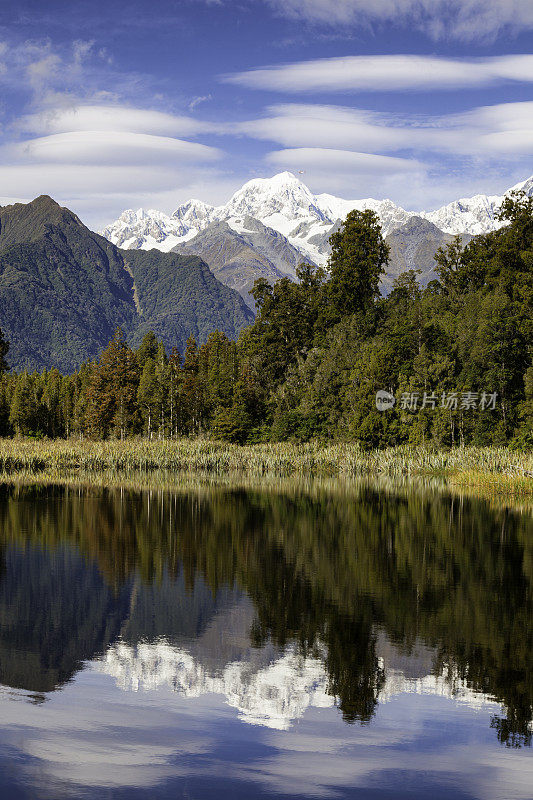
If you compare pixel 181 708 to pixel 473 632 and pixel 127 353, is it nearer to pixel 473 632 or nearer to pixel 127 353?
pixel 473 632

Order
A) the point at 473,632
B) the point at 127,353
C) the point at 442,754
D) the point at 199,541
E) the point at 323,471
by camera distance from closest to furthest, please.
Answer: the point at 442,754, the point at 473,632, the point at 199,541, the point at 323,471, the point at 127,353

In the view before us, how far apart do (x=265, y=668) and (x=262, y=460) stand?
6538 centimetres

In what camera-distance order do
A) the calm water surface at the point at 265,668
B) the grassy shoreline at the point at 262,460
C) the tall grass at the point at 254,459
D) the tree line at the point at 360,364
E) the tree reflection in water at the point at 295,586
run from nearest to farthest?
the calm water surface at the point at 265,668 → the tree reflection in water at the point at 295,586 → the grassy shoreline at the point at 262,460 → the tall grass at the point at 254,459 → the tree line at the point at 360,364

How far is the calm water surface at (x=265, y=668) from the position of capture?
1205 cm

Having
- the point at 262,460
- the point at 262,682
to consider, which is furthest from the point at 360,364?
the point at 262,682

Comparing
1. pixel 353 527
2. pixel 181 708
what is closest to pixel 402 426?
pixel 353 527

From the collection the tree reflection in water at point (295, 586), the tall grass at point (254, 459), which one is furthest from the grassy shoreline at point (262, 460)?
the tree reflection in water at point (295, 586)

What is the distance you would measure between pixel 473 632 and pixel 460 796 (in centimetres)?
888

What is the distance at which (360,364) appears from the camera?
94.7 metres

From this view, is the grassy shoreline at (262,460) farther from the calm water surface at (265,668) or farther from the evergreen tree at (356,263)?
the calm water surface at (265,668)

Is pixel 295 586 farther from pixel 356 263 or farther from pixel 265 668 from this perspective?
pixel 356 263

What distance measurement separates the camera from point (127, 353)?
128 m

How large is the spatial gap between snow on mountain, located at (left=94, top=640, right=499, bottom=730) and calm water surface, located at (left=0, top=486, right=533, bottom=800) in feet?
0.16

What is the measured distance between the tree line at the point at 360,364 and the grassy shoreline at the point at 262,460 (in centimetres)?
683
